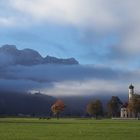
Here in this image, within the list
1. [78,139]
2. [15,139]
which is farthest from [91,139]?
[15,139]

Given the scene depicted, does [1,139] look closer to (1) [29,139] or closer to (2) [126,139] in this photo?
(1) [29,139]

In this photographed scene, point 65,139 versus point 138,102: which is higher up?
point 138,102

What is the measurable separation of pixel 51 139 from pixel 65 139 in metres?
1.22

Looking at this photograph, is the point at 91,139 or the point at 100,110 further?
the point at 100,110

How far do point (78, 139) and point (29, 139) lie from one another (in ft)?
14.1

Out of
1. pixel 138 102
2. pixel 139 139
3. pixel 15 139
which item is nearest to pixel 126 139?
pixel 139 139

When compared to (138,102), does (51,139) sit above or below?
below

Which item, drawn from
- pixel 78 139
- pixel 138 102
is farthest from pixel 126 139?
pixel 138 102

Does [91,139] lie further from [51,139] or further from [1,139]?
[1,139]

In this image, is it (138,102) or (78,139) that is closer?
(78,139)

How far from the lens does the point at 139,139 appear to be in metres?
38.4

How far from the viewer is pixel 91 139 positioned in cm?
3859

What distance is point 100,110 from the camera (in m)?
200

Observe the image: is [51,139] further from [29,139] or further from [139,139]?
[139,139]
